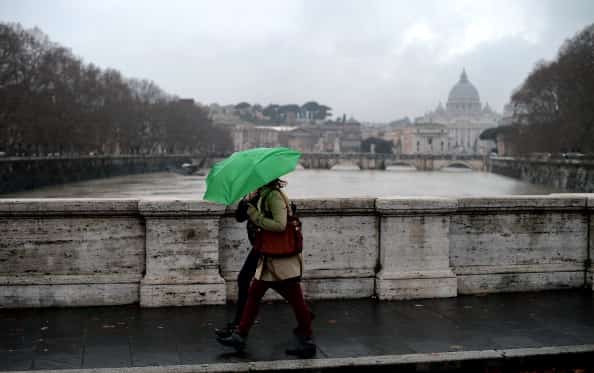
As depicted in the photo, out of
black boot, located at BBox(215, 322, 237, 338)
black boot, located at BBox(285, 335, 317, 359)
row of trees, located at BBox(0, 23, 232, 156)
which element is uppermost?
row of trees, located at BBox(0, 23, 232, 156)

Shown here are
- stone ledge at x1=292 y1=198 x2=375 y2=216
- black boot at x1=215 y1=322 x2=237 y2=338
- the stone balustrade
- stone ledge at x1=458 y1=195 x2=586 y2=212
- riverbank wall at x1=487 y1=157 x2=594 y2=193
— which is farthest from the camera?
riverbank wall at x1=487 y1=157 x2=594 y2=193

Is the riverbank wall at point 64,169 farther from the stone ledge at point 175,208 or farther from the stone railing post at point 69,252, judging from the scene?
the stone ledge at point 175,208

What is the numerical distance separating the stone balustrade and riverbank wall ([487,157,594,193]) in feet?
150

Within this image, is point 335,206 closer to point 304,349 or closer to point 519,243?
point 519,243

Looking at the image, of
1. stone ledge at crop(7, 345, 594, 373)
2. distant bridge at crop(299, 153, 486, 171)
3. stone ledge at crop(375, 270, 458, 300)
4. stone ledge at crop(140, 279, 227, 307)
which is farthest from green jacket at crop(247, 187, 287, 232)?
distant bridge at crop(299, 153, 486, 171)

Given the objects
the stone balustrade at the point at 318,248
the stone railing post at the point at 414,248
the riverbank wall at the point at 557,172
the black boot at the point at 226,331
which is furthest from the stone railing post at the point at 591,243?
the riverbank wall at the point at 557,172

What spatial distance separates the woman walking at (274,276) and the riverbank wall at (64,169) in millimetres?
45248

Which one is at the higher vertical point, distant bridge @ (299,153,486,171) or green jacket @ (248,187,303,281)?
green jacket @ (248,187,303,281)

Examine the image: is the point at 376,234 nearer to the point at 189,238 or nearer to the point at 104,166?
the point at 189,238

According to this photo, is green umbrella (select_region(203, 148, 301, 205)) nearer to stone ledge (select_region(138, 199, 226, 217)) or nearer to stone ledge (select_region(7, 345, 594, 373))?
stone ledge (select_region(7, 345, 594, 373))

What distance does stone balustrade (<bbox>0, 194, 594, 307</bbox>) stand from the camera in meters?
7.98

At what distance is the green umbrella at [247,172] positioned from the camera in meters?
6.20

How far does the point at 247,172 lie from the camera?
20.5ft

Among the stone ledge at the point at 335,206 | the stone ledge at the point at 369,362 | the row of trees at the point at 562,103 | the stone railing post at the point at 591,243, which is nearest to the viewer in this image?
the stone ledge at the point at 369,362
